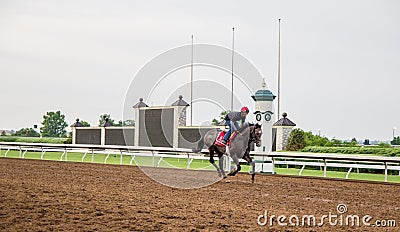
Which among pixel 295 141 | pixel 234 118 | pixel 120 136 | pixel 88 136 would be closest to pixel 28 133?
pixel 88 136

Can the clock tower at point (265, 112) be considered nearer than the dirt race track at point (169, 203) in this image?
No

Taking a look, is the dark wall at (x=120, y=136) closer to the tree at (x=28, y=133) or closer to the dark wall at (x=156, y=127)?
the dark wall at (x=156, y=127)

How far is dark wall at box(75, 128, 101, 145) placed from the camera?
34812 millimetres

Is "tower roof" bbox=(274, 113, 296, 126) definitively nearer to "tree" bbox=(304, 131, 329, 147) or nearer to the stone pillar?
the stone pillar

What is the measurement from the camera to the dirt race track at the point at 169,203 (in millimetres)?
7938

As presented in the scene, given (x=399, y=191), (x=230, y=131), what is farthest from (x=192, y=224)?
(x=399, y=191)

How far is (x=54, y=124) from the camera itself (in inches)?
2717

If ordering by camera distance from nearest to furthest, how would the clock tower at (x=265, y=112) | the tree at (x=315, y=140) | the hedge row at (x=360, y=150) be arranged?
the clock tower at (x=265, y=112) → the hedge row at (x=360, y=150) → the tree at (x=315, y=140)

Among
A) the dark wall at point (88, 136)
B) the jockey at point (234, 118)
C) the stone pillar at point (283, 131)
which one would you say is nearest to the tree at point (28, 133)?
the dark wall at point (88, 136)

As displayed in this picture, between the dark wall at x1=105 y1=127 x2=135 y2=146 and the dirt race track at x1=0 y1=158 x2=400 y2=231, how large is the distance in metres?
17.2

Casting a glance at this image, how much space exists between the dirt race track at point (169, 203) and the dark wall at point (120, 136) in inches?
677

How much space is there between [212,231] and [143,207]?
7.97 feet

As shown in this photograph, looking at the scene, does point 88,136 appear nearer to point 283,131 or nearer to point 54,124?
point 283,131

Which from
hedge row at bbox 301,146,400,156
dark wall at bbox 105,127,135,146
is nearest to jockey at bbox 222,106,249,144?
hedge row at bbox 301,146,400,156
